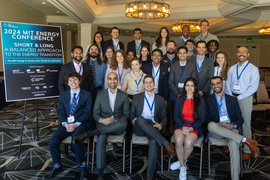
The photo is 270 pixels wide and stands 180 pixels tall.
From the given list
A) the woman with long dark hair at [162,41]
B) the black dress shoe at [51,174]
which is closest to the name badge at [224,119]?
the woman with long dark hair at [162,41]

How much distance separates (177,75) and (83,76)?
1.65m

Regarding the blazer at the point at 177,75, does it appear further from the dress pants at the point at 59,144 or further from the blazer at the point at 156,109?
the dress pants at the point at 59,144

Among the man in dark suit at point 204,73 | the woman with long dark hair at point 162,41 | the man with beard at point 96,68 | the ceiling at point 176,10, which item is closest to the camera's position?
the man in dark suit at point 204,73

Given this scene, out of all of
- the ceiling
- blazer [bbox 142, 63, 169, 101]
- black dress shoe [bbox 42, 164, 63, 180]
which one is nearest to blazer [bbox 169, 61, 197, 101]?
blazer [bbox 142, 63, 169, 101]

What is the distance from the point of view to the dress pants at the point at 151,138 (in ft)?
8.72

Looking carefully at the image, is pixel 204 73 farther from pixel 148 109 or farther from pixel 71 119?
pixel 71 119

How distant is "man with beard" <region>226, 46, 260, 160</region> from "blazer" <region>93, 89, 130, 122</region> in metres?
1.82

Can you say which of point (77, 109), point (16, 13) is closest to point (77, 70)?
point (77, 109)

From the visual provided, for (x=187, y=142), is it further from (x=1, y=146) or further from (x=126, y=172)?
(x=1, y=146)

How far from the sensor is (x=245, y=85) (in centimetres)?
348

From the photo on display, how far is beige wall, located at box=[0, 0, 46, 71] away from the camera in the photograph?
7.16m

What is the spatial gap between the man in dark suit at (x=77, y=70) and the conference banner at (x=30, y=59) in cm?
18

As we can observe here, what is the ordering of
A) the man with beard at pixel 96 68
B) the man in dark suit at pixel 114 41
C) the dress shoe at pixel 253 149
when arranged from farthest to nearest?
the man in dark suit at pixel 114 41 → the man with beard at pixel 96 68 → the dress shoe at pixel 253 149

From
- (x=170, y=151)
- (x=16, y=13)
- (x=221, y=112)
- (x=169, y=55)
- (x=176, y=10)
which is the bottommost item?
(x=170, y=151)
